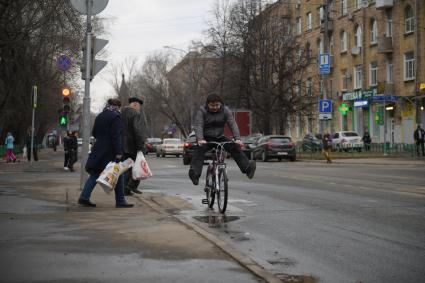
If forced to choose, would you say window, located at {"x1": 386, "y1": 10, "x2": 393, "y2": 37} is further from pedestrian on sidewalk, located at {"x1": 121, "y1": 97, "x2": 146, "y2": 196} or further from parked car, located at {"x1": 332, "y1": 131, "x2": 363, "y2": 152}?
pedestrian on sidewalk, located at {"x1": 121, "y1": 97, "x2": 146, "y2": 196}

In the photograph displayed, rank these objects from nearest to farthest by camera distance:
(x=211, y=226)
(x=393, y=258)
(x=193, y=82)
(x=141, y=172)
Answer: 1. (x=393, y=258)
2. (x=211, y=226)
3. (x=141, y=172)
4. (x=193, y=82)

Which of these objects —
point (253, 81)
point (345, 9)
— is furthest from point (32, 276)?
point (345, 9)

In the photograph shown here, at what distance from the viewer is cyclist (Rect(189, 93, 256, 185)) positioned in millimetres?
10516

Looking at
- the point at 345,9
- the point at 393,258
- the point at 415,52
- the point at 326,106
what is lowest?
the point at 393,258

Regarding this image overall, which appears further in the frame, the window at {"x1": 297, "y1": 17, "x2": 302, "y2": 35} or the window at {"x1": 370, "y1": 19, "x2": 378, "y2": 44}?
the window at {"x1": 297, "y1": 17, "x2": 302, "y2": 35}

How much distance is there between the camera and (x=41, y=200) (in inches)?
480

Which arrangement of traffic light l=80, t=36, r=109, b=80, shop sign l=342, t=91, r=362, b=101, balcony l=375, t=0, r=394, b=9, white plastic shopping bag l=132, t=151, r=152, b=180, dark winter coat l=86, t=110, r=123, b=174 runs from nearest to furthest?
1. dark winter coat l=86, t=110, r=123, b=174
2. white plastic shopping bag l=132, t=151, r=152, b=180
3. traffic light l=80, t=36, r=109, b=80
4. balcony l=375, t=0, r=394, b=9
5. shop sign l=342, t=91, r=362, b=101

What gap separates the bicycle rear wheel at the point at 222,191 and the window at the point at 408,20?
37085 millimetres

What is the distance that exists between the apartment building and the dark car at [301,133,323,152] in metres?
1.05

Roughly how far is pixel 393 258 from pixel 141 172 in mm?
6081

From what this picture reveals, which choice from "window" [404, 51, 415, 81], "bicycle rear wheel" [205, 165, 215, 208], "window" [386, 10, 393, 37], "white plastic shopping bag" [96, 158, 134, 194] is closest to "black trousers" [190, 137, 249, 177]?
"bicycle rear wheel" [205, 165, 215, 208]

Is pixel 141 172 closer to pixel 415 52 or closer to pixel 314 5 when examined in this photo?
pixel 415 52

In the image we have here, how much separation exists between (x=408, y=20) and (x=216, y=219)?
127 ft

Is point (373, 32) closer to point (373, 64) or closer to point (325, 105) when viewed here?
point (373, 64)
